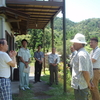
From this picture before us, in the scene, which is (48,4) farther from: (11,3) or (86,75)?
(86,75)

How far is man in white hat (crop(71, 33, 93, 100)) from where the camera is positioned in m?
3.11

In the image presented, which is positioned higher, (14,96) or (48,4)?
(48,4)

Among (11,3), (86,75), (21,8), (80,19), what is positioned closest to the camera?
(86,75)

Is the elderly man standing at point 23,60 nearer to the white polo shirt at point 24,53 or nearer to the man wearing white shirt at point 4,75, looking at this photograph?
the white polo shirt at point 24,53

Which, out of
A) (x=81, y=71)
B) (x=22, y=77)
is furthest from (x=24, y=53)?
(x=81, y=71)

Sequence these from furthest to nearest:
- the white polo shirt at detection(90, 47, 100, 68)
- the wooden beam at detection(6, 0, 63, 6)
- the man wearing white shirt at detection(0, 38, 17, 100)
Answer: the wooden beam at detection(6, 0, 63, 6), the white polo shirt at detection(90, 47, 100, 68), the man wearing white shirt at detection(0, 38, 17, 100)

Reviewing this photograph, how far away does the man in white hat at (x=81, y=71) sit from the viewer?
10.2 feet

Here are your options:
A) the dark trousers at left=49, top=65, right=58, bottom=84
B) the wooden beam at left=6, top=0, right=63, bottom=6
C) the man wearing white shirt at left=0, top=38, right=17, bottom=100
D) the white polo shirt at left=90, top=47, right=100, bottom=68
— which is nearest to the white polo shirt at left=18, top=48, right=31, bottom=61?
the dark trousers at left=49, top=65, right=58, bottom=84

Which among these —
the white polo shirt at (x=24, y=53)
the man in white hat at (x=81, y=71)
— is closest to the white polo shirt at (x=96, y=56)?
the man in white hat at (x=81, y=71)

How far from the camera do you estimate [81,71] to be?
315 cm

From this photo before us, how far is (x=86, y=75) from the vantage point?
3.11 metres

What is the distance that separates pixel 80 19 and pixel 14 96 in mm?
83601

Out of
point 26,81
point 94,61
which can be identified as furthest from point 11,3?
point 94,61

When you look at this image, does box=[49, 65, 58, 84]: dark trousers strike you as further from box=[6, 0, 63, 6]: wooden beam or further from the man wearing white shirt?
the man wearing white shirt
